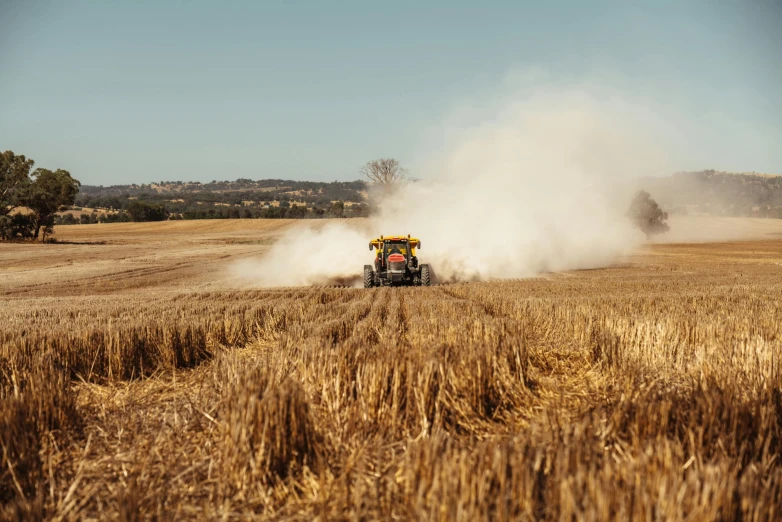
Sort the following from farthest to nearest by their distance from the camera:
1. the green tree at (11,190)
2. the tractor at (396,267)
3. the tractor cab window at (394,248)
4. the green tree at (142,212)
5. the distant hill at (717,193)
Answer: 1. the distant hill at (717,193)
2. the green tree at (142,212)
3. the green tree at (11,190)
4. the tractor cab window at (394,248)
5. the tractor at (396,267)

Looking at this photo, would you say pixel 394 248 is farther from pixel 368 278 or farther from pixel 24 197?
pixel 24 197

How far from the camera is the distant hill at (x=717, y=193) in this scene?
10831 centimetres

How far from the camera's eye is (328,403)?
209 inches

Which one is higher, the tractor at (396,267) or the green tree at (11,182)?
the green tree at (11,182)

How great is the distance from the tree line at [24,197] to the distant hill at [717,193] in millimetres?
82344

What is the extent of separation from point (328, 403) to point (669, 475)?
298cm

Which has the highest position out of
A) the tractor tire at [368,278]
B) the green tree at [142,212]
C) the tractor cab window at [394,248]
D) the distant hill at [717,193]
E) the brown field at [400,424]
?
the distant hill at [717,193]

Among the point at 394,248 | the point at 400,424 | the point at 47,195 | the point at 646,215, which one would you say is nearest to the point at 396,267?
the point at 394,248

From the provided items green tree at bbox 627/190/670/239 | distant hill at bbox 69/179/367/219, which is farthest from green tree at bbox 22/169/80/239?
green tree at bbox 627/190/670/239

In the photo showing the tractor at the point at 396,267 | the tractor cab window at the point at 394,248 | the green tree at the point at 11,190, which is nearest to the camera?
the tractor at the point at 396,267

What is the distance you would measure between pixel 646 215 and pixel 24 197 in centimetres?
7373

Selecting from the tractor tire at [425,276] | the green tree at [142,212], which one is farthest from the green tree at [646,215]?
the green tree at [142,212]

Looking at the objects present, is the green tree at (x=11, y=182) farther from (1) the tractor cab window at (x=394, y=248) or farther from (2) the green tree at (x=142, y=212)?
(1) the tractor cab window at (x=394, y=248)

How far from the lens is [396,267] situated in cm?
2500
